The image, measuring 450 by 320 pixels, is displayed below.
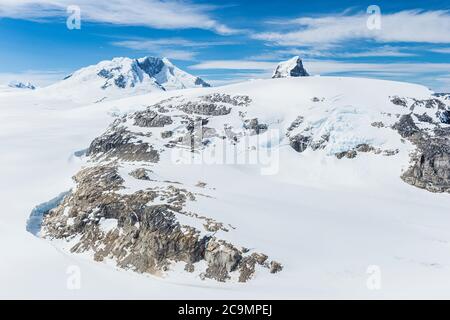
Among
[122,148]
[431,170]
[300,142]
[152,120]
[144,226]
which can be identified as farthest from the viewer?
[152,120]

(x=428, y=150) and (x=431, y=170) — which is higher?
(x=428, y=150)

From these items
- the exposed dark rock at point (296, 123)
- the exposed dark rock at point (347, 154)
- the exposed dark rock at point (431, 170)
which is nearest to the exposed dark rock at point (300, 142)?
the exposed dark rock at point (296, 123)

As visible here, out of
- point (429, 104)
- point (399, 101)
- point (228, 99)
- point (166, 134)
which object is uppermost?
point (228, 99)

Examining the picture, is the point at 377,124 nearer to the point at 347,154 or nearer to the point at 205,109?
the point at 347,154

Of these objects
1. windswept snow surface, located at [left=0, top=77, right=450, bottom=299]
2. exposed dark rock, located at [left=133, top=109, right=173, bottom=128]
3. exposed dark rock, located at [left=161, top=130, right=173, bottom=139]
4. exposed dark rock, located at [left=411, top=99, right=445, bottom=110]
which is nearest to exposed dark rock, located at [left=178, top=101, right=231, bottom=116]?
windswept snow surface, located at [left=0, top=77, right=450, bottom=299]

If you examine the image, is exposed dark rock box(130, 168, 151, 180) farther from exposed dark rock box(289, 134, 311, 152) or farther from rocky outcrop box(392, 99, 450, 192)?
rocky outcrop box(392, 99, 450, 192)

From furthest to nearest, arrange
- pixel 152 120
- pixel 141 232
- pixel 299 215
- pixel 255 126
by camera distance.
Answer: pixel 152 120 → pixel 255 126 → pixel 299 215 → pixel 141 232

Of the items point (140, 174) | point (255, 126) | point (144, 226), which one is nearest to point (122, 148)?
point (140, 174)

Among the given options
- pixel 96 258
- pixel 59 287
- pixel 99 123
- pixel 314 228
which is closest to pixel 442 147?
pixel 314 228
